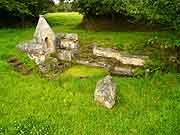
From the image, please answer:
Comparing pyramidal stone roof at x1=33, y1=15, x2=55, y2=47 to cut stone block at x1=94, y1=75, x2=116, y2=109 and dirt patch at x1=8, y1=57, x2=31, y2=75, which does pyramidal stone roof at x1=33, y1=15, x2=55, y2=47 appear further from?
cut stone block at x1=94, y1=75, x2=116, y2=109

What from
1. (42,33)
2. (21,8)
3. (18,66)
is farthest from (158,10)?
(21,8)

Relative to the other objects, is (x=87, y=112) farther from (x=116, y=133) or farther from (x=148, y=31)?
(x=148, y=31)

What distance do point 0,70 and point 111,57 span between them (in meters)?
9.74

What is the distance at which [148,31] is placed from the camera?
124ft

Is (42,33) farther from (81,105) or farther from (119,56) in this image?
(81,105)

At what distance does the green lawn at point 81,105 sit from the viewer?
17281 mm

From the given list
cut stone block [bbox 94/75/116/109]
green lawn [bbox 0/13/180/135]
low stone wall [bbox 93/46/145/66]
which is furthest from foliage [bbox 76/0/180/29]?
cut stone block [bbox 94/75/116/109]

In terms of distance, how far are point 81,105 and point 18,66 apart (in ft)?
23.4

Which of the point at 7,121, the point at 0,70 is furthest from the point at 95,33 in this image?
the point at 7,121

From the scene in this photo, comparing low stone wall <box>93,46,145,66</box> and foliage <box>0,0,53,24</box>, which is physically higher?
foliage <box>0,0,53,24</box>

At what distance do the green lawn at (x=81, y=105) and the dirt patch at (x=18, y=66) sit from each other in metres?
0.42

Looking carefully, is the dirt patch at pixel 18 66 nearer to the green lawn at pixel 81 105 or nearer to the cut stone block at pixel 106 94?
the green lawn at pixel 81 105

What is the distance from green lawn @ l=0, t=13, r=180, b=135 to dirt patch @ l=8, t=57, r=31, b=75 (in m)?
0.42

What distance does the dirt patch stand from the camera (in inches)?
933
